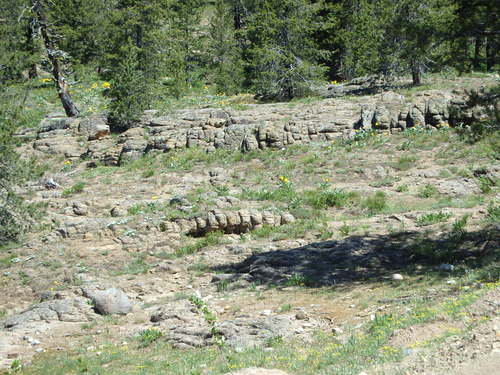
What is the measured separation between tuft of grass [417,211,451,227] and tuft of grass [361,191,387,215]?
5.93ft

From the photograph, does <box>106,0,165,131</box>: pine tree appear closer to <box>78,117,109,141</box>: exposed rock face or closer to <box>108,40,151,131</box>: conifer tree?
<box>108,40,151,131</box>: conifer tree

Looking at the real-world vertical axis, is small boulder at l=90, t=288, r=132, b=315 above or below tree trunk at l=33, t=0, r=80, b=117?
below

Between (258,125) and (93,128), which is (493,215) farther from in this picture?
(93,128)

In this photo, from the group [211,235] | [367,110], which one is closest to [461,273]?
[211,235]

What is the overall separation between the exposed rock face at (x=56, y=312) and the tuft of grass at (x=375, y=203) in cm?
785

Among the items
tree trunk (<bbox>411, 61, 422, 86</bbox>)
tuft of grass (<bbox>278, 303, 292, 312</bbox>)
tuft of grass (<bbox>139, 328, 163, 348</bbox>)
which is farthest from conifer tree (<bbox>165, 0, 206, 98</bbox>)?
tuft of grass (<bbox>139, 328, 163, 348</bbox>)

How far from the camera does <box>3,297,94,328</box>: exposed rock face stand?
11.1 m

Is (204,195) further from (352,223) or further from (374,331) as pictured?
(374,331)

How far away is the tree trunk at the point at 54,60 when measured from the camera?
28188mm

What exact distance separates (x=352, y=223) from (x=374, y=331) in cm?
715

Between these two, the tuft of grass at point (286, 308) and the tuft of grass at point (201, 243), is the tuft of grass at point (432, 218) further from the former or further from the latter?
the tuft of grass at point (286, 308)

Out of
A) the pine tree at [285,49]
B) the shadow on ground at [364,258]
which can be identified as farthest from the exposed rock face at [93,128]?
the shadow on ground at [364,258]

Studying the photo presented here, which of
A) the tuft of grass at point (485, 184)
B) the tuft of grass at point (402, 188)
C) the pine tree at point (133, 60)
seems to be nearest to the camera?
the tuft of grass at point (485, 184)

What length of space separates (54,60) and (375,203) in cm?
1890
